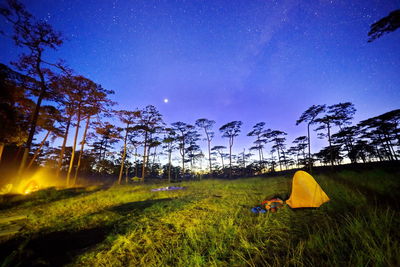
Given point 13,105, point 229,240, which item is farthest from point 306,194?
point 13,105

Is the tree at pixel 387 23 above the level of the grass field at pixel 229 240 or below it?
above

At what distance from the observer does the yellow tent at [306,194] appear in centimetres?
357

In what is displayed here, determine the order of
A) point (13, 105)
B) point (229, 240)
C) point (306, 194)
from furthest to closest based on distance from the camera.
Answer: point (13, 105) → point (306, 194) → point (229, 240)

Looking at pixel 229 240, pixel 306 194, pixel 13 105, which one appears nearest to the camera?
pixel 229 240

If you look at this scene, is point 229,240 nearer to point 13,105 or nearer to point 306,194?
point 306,194

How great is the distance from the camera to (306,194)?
12.5 ft

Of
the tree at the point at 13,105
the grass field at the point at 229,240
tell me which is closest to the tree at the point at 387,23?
the grass field at the point at 229,240

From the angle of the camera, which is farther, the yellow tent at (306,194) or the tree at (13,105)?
the tree at (13,105)

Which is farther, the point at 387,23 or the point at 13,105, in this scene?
the point at 13,105

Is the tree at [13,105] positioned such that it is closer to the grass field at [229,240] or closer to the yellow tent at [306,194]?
the grass field at [229,240]

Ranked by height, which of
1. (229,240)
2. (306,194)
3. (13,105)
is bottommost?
(229,240)

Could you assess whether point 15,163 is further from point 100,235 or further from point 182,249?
point 182,249

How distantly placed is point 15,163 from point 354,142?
173ft

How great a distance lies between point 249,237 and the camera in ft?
7.74
